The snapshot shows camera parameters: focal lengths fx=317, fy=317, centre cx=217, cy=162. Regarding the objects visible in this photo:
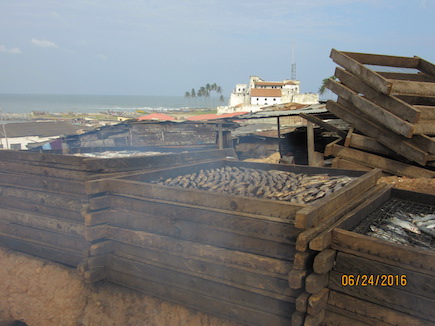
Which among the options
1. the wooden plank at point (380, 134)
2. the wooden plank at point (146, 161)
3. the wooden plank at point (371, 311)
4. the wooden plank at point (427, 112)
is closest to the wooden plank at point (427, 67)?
the wooden plank at point (427, 112)

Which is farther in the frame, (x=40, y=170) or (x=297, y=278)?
(x=40, y=170)

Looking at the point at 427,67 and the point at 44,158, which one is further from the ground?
the point at 427,67

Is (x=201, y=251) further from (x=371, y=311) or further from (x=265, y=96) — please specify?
(x=265, y=96)

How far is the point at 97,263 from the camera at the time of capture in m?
5.21

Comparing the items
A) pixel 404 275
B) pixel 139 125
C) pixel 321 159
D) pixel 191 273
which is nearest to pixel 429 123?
pixel 321 159

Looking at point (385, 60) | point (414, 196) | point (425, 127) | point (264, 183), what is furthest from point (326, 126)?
point (264, 183)

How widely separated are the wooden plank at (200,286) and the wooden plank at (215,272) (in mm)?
88

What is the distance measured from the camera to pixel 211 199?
4195 mm

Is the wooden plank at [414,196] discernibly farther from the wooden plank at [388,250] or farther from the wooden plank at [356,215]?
the wooden plank at [388,250]

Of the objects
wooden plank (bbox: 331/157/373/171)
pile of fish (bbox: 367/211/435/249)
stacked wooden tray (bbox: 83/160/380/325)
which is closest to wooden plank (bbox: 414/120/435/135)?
wooden plank (bbox: 331/157/373/171)

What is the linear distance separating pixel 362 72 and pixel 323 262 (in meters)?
6.39

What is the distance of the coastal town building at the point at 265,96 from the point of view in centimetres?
7576

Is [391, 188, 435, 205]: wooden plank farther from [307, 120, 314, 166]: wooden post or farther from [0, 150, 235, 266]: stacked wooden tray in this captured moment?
[307, 120, 314, 166]: wooden post

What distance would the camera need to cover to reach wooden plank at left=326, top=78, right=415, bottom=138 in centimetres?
711
